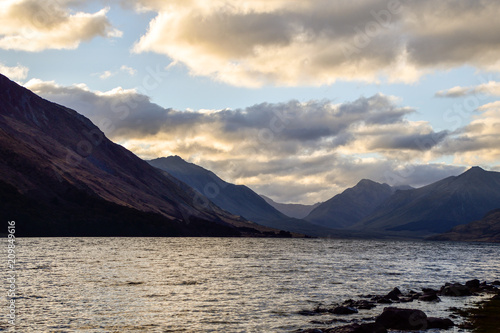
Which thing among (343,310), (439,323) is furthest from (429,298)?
(439,323)

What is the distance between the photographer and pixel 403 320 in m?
42.3

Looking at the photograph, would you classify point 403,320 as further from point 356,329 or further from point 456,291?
point 456,291

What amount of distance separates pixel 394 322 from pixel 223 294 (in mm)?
26824

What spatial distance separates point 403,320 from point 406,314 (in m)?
0.69

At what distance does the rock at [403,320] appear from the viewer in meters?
42.1

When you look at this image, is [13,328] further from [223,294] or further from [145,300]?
[223,294]

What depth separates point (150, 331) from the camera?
40.4 m

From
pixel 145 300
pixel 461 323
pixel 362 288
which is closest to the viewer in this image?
pixel 461 323

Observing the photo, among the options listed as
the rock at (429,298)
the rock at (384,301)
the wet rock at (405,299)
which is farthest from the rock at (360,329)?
the rock at (429,298)

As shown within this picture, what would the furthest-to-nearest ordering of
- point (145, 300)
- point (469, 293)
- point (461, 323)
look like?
point (469, 293) < point (145, 300) < point (461, 323)

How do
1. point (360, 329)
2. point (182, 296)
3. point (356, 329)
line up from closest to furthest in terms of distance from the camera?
point (356, 329), point (360, 329), point (182, 296)

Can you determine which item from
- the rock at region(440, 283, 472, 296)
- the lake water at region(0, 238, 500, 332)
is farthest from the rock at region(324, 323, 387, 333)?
the rock at region(440, 283, 472, 296)

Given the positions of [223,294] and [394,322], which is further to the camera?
[223,294]

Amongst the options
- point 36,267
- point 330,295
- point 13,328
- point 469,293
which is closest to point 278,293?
point 330,295
